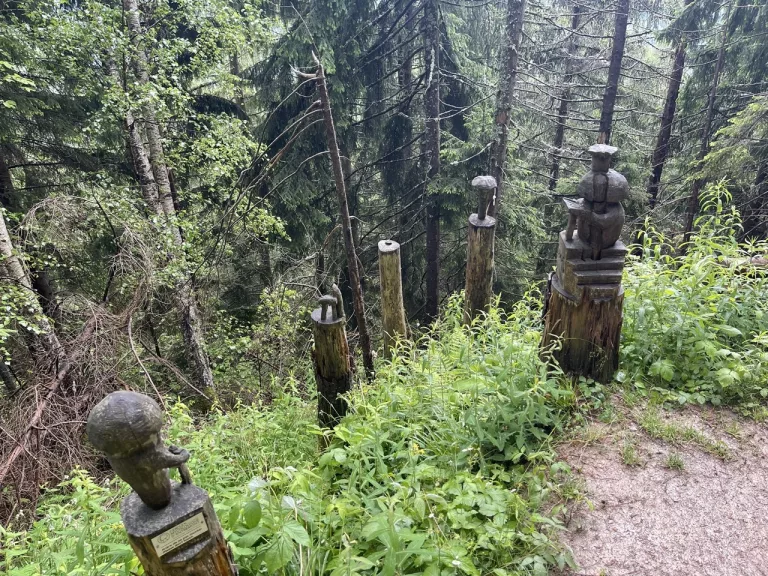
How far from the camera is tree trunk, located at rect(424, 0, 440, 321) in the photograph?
26.9 ft

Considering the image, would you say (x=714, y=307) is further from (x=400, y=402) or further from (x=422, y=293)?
(x=422, y=293)

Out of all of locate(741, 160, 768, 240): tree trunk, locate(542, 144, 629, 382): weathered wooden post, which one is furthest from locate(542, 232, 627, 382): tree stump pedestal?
locate(741, 160, 768, 240): tree trunk

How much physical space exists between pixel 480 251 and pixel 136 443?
185 inches

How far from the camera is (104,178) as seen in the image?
22.6ft

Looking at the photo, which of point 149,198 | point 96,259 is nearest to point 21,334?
point 96,259

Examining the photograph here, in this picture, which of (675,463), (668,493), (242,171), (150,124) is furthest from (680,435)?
(150,124)

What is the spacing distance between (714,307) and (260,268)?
25.6ft

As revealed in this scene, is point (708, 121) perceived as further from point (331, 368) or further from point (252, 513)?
point (252, 513)

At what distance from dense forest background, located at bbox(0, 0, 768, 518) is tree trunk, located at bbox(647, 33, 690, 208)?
87 millimetres

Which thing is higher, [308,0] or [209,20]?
[308,0]

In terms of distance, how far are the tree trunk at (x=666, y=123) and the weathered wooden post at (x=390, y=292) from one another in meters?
9.04

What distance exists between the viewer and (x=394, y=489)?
A: 2.57 meters

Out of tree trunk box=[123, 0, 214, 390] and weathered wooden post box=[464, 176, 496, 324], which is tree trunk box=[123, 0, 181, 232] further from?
weathered wooden post box=[464, 176, 496, 324]

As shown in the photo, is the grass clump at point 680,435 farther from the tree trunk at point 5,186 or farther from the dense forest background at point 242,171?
the tree trunk at point 5,186
